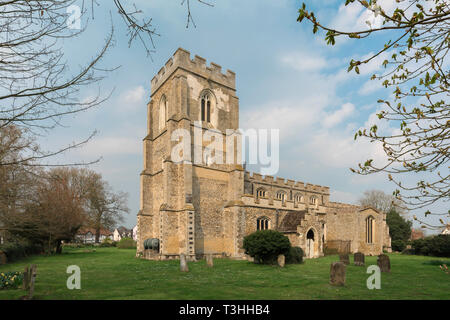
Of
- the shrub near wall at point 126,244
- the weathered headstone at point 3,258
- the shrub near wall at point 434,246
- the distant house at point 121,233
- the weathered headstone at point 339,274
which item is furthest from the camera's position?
the distant house at point 121,233

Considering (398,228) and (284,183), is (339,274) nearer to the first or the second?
(284,183)

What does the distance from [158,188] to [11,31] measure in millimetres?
20586

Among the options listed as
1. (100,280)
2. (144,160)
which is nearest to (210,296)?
(100,280)

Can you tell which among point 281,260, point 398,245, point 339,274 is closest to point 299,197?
point 398,245

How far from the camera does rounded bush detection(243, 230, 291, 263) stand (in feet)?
53.7

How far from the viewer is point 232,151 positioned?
81.8 ft

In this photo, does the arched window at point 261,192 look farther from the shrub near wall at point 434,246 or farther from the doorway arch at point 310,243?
the shrub near wall at point 434,246

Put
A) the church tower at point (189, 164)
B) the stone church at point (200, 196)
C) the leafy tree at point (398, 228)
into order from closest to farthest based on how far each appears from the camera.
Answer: the church tower at point (189, 164)
the stone church at point (200, 196)
the leafy tree at point (398, 228)

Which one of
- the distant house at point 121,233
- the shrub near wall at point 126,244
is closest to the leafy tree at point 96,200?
the shrub near wall at point 126,244

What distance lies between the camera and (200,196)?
22.6 meters

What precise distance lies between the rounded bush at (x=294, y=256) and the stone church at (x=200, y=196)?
3600 mm

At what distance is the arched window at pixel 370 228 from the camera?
97.1ft

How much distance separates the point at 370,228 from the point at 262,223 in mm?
13739
